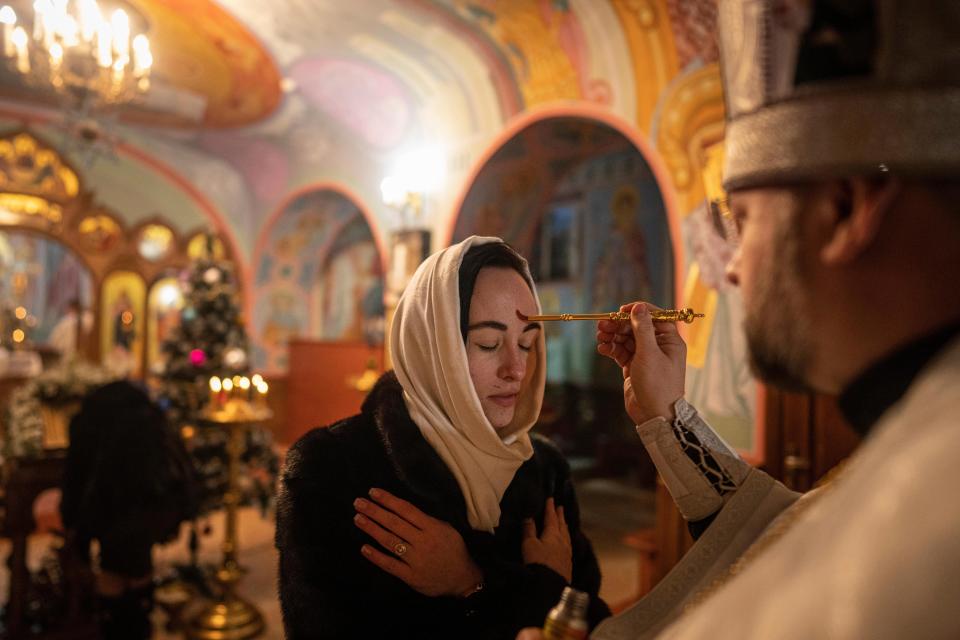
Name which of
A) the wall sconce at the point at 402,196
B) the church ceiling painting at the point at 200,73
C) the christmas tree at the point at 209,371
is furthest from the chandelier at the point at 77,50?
the wall sconce at the point at 402,196

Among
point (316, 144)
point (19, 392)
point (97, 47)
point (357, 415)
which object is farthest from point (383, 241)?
point (357, 415)

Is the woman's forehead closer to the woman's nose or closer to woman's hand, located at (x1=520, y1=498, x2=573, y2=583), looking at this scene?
the woman's nose

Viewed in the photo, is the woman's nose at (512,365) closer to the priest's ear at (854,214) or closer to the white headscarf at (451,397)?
the white headscarf at (451,397)

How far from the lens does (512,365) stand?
1.66 metres

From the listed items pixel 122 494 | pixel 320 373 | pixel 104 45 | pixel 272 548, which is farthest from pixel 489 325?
pixel 320 373

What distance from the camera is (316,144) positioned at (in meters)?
8.76

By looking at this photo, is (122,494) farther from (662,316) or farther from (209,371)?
(662,316)

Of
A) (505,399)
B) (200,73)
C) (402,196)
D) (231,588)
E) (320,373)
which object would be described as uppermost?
(200,73)

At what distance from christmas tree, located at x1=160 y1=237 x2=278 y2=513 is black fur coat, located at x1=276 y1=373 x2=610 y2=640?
463 centimetres

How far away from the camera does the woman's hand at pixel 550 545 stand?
1.51 m

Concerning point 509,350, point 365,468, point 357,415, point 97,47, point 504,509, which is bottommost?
point 504,509

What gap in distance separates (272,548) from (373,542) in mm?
3339

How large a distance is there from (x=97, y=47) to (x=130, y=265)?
6.76 m

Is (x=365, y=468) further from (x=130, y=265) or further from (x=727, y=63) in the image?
(x=130, y=265)
